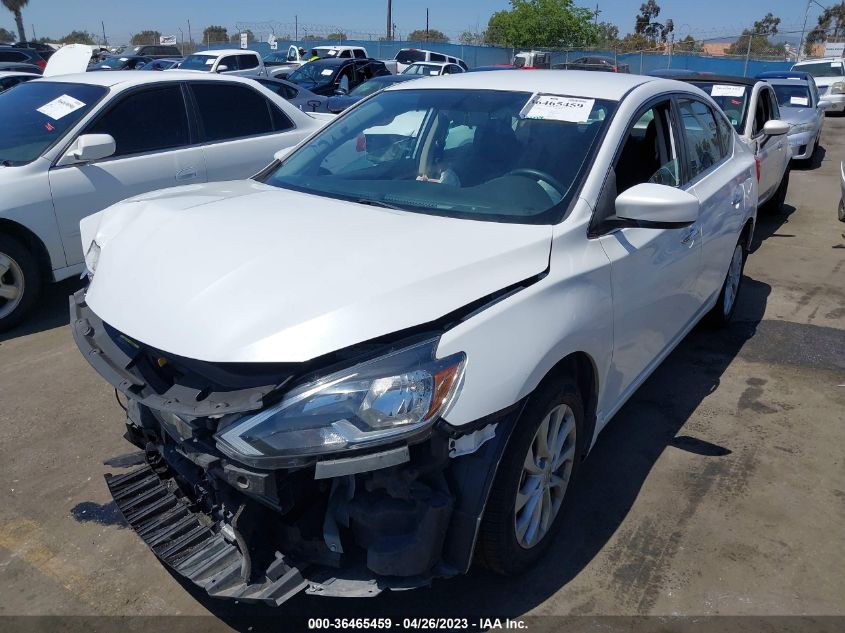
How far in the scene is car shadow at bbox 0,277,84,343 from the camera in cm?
517

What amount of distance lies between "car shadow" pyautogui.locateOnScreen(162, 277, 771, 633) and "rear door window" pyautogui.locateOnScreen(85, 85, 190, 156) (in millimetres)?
3926

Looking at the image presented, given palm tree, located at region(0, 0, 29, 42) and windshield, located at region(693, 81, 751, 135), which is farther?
palm tree, located at region(0, 0, 29, 42)

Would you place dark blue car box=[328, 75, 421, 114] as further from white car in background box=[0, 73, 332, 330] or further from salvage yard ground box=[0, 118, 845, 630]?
salvage yard ground box=[0, 118, 845, 630]

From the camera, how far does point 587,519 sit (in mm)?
3172

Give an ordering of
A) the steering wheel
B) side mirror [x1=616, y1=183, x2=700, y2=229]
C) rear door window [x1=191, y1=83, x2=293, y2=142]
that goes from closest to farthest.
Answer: side mirror [x1=616, y1=183, x2=700, y2=229] → the steering wheel → rear door window [x1=191, y1=83, x2=293, y2=142]

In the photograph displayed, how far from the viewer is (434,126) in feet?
11.8

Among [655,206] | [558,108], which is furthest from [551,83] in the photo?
[655,206]

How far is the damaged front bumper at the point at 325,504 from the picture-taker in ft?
6.89

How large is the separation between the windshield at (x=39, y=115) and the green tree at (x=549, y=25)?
41.3m

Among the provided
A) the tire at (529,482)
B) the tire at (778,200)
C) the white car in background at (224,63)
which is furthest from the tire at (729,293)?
the white car in background at (224,63)

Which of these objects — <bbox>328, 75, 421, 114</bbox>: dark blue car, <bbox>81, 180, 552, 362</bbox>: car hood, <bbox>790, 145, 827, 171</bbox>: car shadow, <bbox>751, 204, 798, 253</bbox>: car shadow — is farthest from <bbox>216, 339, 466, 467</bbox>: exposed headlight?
<bbox>790, 145, 827, 171</bbox>: car shadow

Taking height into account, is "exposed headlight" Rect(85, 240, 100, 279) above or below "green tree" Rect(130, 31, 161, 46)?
above

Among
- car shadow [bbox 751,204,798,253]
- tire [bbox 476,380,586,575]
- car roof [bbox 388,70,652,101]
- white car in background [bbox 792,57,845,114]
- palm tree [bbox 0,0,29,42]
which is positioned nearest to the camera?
tire [bbox 476,380,586,575]

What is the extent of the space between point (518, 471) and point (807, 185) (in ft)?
36.7
